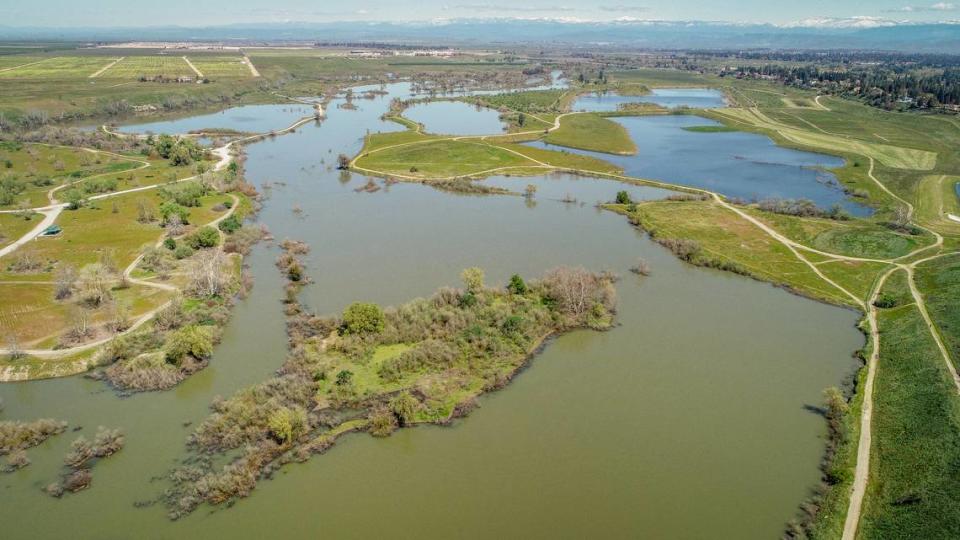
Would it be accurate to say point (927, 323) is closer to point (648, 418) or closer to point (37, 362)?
point (648, 418)

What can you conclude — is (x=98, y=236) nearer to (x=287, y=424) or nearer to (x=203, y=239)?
(x=203, y=239)

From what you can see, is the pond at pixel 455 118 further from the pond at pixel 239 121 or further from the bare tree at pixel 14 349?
the bare tree at pixel 14 349

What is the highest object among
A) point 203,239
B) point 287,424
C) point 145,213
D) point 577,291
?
point 145,213

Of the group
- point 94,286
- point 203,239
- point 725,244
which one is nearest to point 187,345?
Answer: point 94,286

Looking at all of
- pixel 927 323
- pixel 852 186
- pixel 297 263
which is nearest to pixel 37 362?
pixel 297 263

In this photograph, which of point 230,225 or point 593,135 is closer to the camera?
point 230,225

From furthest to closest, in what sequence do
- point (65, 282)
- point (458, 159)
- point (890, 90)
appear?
point (890, 90) < point (458, 159) < point (65, 282)
